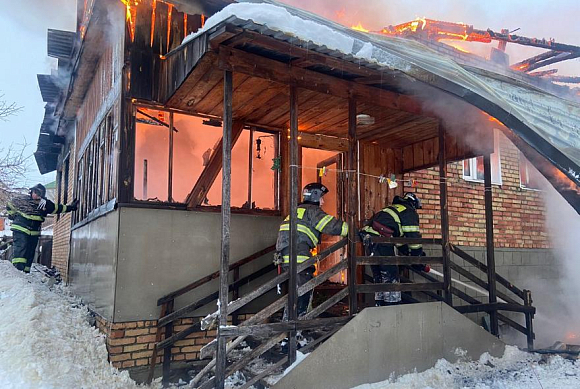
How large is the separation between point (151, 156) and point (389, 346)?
400cm

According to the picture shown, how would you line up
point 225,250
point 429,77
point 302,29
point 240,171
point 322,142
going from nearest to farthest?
point 302,29 < point 225,250 < point 429,77 < point 240,171 < point 322,142

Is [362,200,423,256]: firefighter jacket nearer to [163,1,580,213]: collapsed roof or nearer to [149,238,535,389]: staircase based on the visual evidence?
[149,238,535,389]: staircase

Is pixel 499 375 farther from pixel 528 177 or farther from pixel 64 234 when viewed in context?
pixel 64 234

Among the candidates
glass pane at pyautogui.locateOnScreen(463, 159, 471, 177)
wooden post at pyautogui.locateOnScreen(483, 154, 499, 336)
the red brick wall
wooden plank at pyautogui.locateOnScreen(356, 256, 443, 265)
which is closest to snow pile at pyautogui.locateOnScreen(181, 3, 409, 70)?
wooden plank at pyautogui.locateOnScreen(356, 256, 443, 265)

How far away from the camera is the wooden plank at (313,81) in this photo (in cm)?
443

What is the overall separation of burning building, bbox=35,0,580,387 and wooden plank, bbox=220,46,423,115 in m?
0.02

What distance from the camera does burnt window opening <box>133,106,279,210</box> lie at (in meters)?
5.87

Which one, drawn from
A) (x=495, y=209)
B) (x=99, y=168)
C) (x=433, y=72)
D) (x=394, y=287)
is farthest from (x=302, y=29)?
(x=495, y=209)

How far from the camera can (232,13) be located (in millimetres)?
3662

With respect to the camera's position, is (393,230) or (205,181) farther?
(393,230)

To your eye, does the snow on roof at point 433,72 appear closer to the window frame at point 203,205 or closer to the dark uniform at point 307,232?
the window frame at point 203,205

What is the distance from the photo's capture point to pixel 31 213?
9047mm

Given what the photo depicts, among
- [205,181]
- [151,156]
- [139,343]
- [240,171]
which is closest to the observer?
[139,343]

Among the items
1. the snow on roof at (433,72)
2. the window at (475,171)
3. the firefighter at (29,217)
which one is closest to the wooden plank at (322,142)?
the snow on roof at (433,72)
